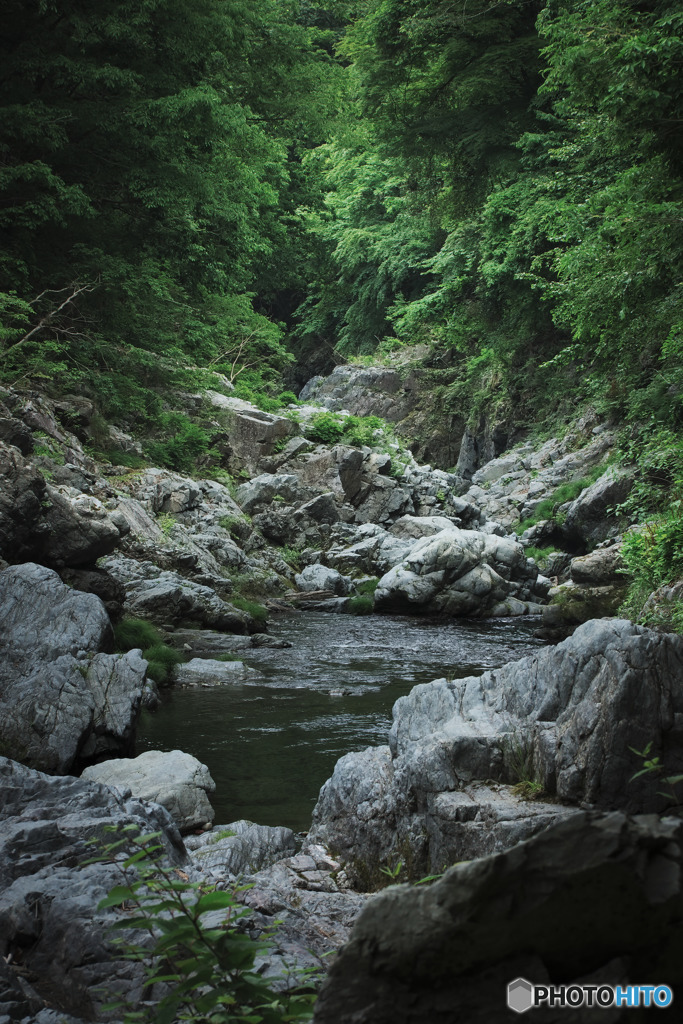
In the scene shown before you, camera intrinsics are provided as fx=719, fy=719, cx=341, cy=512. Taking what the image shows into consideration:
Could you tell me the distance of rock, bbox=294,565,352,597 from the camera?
53.8 ft

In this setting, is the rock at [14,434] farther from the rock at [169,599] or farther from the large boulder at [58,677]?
the large boulder at [58,677]

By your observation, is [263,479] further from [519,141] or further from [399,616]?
[519,141]

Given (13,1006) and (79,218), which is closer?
(13,1006)

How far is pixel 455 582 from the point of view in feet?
50.0

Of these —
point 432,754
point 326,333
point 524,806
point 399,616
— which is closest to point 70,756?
point 432,754

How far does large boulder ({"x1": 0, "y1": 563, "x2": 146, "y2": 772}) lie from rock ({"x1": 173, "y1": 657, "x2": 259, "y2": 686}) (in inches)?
77.9

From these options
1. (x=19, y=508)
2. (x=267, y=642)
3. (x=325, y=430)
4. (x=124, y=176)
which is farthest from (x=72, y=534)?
(x=325, y=430)

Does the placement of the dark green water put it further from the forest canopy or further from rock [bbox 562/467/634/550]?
the forest canopy

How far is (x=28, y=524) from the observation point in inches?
354

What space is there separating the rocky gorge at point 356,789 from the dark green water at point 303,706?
1.73 ft

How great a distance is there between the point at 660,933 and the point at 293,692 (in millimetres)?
7692

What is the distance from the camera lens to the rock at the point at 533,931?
1.28 metres

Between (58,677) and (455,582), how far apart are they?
33.3ft

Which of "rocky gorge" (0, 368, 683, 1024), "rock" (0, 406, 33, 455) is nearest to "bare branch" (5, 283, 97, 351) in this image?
"rocky gorge" (0, 368, 683, 1024)
